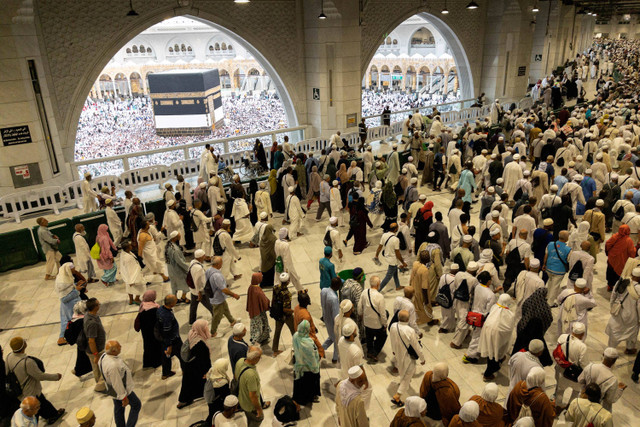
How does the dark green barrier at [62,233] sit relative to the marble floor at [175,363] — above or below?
above

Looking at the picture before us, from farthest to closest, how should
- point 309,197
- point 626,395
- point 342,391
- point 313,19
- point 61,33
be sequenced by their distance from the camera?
1. point 313,19
2. point 61,33
3. point 309,197
4. point 626,395
5. point 342,391

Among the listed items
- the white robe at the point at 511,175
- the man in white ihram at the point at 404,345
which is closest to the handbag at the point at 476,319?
the man in white ihram at the point at 404,345

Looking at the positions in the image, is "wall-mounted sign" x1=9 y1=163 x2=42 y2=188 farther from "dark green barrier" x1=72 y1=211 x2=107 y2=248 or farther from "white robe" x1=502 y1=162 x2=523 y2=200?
"white robe" x1=502 y1=162 x2=523 y2=200

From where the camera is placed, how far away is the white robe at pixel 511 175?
421 inches

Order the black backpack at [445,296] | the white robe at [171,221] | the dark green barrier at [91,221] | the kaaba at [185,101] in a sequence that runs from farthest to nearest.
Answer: the kaaba at [185,101], the dark green barrier at [91,221], the white robe at [171,221], the black backpack at [445,296]

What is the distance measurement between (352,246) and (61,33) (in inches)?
414

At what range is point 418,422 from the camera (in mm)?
4020

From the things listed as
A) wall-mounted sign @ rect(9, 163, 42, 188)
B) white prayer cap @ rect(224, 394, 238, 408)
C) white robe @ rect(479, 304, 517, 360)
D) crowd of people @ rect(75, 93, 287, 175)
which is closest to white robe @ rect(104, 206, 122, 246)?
wall-mounted sign @ rect(9, 163, 42, 188)

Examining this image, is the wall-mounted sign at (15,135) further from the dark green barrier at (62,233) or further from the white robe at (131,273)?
the white robe at (131,273)

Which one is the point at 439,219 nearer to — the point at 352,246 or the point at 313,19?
the point at 352,246

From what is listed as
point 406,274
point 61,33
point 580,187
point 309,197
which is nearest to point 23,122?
point 61,33

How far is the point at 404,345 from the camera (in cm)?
532

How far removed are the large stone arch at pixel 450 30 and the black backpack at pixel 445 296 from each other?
1440 cm

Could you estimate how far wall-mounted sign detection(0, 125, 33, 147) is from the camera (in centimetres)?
1156
